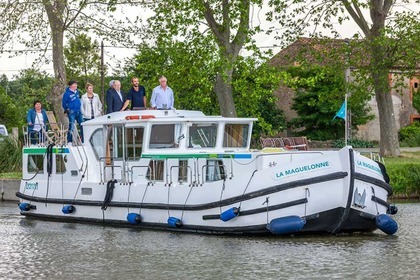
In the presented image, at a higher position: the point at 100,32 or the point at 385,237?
the point at 100,32

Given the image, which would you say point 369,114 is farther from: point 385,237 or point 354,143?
point 385,237

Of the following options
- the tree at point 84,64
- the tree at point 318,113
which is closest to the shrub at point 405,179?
the tree at point 318,113

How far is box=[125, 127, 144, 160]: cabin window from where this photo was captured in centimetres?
2186

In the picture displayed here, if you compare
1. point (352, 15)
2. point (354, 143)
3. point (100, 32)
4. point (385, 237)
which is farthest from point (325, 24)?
point (385, 237)

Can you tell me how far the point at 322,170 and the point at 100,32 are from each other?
59.0 feet

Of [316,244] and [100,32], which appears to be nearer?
[316,244]

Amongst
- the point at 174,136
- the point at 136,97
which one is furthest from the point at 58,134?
the point at 174,136

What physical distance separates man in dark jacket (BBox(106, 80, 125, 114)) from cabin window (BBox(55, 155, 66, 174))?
1638mm

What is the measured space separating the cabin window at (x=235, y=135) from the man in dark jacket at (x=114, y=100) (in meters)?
3.02

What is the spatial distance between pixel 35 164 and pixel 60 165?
1.26m

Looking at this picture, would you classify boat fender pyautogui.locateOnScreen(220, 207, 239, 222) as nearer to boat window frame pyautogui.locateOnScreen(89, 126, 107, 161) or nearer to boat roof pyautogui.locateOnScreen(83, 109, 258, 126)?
boat roof pyautogui.locateOnScreen(83, 109, 258, 126)

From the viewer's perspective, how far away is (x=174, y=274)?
1459 cm

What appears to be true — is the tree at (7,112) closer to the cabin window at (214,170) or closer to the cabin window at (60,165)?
the cabin window at (60,165)

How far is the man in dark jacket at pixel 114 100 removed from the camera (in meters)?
23.7
